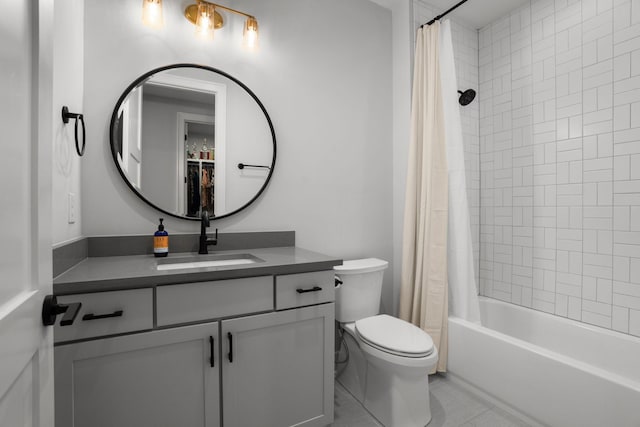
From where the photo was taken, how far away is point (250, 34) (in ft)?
5.92

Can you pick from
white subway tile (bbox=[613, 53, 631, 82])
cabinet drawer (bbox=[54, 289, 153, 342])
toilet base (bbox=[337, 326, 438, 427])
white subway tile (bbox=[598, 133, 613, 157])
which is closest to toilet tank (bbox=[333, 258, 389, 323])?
toilet base (bbox=[337, 326, 438, 427])

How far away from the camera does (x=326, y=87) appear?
6.93 ft

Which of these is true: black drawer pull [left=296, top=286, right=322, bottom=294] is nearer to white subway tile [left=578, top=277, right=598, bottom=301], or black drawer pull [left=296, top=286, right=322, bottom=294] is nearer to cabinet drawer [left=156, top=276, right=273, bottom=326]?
cabinet drawer [left=156, top=276, right=273, bottom=326]

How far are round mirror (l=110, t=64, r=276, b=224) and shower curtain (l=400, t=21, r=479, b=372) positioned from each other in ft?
3.36

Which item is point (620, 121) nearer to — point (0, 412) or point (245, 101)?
point (245, 101)

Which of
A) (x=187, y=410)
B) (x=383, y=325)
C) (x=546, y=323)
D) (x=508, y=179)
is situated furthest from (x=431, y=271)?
(x=187, y=410)

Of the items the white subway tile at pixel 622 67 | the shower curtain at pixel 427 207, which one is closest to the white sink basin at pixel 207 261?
the shower curtain at pixel 427 207

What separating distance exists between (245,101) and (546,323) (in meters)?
2.51

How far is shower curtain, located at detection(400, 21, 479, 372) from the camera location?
2.00 meters

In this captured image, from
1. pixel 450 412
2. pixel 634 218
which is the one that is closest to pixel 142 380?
pixel 450 412

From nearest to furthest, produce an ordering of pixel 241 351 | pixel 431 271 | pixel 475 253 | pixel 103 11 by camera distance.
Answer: pixel 241 351, pixel 103 11, pixel 431 271, pixel 475 253

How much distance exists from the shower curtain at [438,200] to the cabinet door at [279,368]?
0.89 m

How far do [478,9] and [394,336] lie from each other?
253cm

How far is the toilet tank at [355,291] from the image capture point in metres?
1.85
